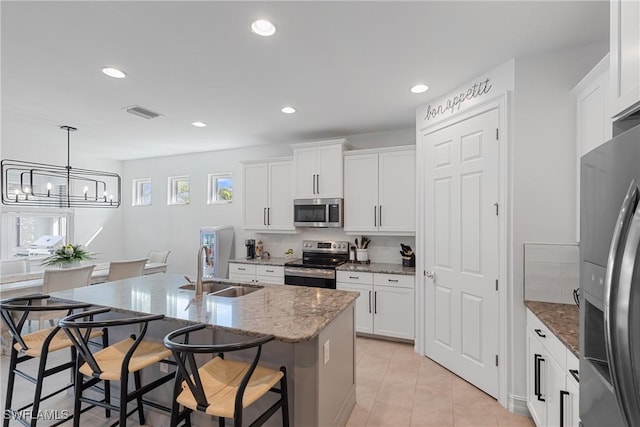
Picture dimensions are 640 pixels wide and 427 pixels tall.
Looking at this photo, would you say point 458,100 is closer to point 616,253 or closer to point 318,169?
point 318,169

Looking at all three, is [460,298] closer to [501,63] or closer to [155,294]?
[501,63]

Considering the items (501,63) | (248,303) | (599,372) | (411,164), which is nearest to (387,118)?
(411,164)

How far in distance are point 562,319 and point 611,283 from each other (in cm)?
132

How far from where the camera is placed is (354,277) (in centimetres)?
390

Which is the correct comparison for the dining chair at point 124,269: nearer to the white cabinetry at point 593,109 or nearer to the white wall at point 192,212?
the white wall at point 192,212

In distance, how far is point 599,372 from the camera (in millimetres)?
1018

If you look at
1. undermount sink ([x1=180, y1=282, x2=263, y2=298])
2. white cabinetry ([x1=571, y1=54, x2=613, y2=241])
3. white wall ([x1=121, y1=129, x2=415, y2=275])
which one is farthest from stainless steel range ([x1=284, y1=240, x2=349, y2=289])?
white cabinetry ([x1=571, y1=54, x2=613, y2=241])

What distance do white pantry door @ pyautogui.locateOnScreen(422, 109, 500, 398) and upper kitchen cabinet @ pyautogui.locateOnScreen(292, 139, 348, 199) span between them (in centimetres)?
127

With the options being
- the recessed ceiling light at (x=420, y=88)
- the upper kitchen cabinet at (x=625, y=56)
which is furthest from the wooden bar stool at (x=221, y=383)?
the recessed ceiling light at (x=420, y=88)

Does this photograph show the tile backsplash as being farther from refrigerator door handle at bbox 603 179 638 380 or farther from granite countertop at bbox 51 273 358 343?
refrigerator door handle at bbox 603 179 638 380

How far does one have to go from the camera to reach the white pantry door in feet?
8.38

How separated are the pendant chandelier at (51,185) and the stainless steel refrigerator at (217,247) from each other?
168 centimetres

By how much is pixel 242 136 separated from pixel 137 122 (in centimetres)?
137

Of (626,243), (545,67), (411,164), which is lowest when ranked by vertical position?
(626,243)
